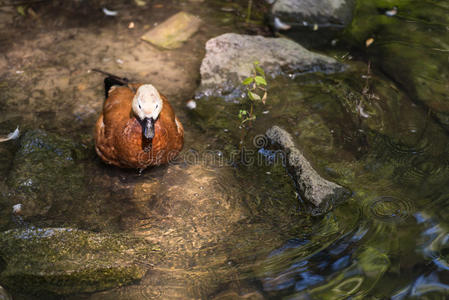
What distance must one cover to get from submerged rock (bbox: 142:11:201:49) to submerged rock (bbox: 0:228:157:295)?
123 inches

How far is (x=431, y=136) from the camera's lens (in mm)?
4086

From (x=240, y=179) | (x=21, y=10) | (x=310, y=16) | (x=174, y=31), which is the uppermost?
(x=310, y=16)

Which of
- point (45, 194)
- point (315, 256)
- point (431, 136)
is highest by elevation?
point (431, 136)

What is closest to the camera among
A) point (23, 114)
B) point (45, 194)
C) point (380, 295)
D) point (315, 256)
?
point (380, 295)

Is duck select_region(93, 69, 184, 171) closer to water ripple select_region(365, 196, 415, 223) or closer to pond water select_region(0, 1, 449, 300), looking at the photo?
pond water select_region(0, 1, 449, 300)

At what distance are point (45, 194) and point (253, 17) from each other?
382 centimetres

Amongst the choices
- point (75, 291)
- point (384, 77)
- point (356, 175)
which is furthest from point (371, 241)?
point (384, 77)

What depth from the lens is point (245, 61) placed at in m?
5.07

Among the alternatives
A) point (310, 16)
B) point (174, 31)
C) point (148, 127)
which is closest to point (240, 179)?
point (148, 127)

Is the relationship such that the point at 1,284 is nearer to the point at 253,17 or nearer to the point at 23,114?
the point at 23,114

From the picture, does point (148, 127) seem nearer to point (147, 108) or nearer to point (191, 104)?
point (147, 108)

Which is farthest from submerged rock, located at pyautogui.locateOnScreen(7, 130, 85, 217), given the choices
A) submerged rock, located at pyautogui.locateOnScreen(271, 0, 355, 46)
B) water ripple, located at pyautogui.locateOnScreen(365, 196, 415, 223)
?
submerged rock, located at pyautogui.locateOnScreen(271, 0, 355, 46)

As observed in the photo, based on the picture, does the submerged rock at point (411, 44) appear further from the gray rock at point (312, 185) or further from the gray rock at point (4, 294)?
the gray rock at point (4, 294)

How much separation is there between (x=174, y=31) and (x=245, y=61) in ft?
4.27
